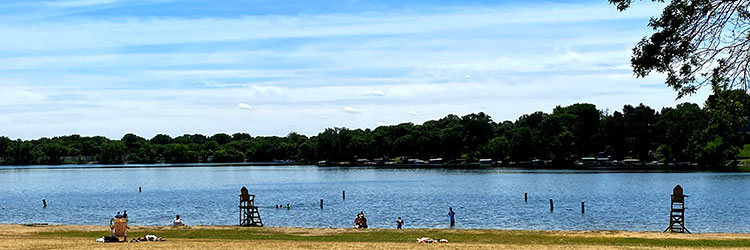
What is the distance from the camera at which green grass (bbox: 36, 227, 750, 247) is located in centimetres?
3472

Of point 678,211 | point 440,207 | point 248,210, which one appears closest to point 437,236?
point 678,211

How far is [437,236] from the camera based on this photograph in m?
39.3

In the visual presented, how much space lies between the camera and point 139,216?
73.1 meters

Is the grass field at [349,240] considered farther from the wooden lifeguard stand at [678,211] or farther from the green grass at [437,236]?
the wooden lifeguard stand at [678,211]

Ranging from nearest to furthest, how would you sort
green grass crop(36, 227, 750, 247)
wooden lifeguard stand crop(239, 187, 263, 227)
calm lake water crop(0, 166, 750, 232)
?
1. green grass crop(36, 227, 750, 247)
2. wooden lifeguard stand crop(239, 187, 263, 227)
3. calm lake water crop(0, 166, 750, 232)

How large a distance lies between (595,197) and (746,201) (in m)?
16.5

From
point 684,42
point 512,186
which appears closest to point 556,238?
point 684,42

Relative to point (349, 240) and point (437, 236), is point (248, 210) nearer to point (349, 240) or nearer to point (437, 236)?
point (437, 236)

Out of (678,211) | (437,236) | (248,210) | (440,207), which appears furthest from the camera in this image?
(440,207)

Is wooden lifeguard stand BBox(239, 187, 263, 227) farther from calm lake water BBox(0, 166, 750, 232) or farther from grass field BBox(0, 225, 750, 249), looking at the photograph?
grass field BBox(0, 225, 750, 249)

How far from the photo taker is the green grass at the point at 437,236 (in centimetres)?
3472

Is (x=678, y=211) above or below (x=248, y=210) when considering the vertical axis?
above

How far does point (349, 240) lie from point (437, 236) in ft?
16.6

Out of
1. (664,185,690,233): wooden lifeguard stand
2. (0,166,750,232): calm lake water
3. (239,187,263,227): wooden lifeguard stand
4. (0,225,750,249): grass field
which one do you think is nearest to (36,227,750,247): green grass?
(0,225,750,249): grass field
